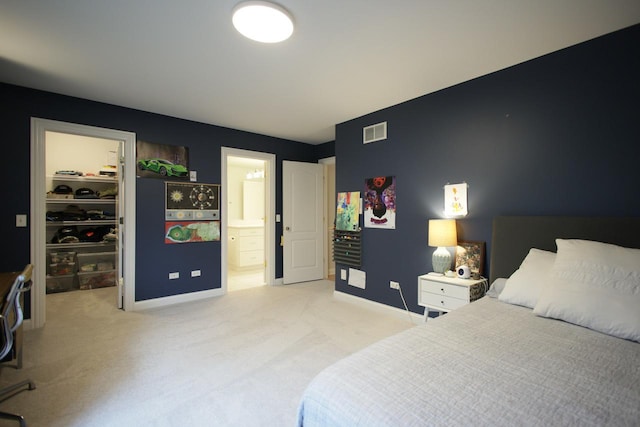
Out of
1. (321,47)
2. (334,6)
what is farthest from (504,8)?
(321,47)

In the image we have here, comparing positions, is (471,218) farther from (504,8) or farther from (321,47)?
(321,47)

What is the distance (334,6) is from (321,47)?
0.46 meters

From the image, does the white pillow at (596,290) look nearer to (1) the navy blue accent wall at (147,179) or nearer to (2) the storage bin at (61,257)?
(1) the navy blue accent wall at (147,179)

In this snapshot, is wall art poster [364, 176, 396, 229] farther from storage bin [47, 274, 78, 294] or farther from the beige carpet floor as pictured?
storage bin [47, 274, 78, 294]

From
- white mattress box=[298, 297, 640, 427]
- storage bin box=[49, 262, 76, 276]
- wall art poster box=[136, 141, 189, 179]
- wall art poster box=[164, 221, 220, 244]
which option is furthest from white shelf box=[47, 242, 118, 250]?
white mattress box=[298, 297, 640, 427]

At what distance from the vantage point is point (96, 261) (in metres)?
4.95

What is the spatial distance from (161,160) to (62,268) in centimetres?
263

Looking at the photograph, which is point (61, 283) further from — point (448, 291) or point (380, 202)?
point (448, 291)

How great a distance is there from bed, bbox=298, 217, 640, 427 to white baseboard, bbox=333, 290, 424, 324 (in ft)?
4.83

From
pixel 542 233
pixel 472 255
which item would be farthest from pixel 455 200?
pixel 542 233

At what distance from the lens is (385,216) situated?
368cm

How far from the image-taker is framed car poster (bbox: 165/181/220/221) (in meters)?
3.96

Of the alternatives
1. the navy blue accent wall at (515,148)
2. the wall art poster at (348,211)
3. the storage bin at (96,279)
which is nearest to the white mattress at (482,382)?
the navy blue accent wall at (515,148)

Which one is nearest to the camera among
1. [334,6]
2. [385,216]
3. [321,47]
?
[334,6]
